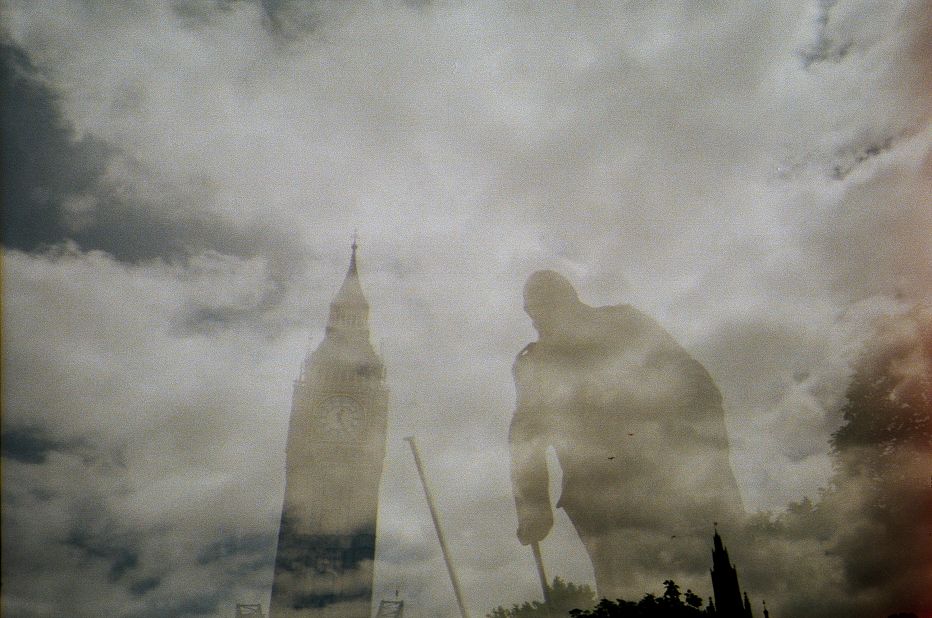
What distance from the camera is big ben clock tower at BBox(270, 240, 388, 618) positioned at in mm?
59750

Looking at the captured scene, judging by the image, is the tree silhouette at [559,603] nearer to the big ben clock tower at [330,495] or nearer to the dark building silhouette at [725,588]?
the big ben clock tower at [330,495]

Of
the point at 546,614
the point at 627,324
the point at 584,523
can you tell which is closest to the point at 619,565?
the point at 584,523

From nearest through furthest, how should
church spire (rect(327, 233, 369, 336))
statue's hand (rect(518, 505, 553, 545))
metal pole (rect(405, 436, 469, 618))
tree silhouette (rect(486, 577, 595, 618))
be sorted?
1. statue's hand (rect(518, 505, 553, 545))
2. metal pole (rect(405, 436, 469, 618))
3. tree silhouette (rect(486, 577, 595, 618))
4. church spire (rect(327, 233, 369, 336))

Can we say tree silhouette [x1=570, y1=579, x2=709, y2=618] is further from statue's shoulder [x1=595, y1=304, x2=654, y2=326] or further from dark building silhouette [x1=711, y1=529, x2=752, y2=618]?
statue's shoulder [x1=595, y1=304, x2=654, y2=326]

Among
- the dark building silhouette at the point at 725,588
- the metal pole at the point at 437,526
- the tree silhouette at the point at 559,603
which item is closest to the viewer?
the dark building silhouette at the point at 725,588

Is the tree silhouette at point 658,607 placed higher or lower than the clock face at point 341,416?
lower

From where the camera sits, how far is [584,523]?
64.4ft

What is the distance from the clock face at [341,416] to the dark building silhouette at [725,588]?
43.1 metres

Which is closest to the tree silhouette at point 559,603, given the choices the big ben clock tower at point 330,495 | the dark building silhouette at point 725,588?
the big ben clock tower at point 330,495

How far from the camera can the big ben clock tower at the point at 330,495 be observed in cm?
5975

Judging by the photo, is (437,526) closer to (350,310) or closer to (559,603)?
(559,603)

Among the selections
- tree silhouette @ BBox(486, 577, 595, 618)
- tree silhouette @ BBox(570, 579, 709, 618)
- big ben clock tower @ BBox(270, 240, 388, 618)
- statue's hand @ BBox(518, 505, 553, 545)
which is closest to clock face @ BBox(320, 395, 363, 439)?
big ben clock tower @ BBox(270, 240, 388, 618)

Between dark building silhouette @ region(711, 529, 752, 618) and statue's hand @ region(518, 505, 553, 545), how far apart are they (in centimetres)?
679

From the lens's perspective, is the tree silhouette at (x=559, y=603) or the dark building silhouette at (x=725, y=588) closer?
the dark building silhouette at (x=725, y=588)
